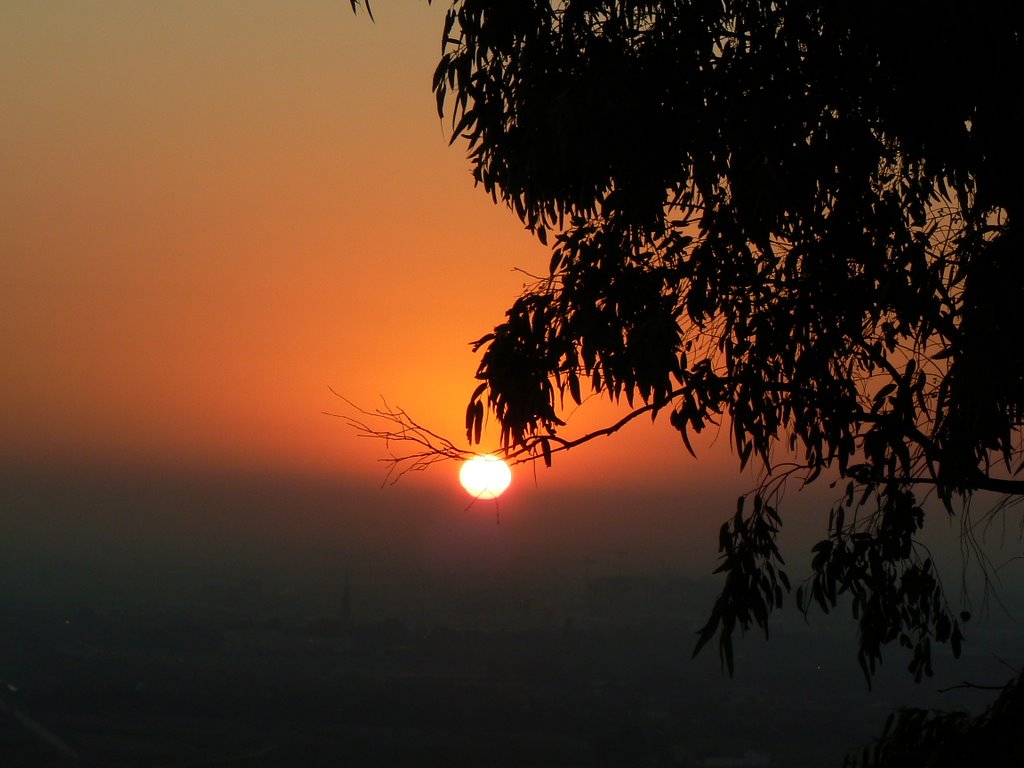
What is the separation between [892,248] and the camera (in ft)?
17.6

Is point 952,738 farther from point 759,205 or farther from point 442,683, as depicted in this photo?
point 442,683

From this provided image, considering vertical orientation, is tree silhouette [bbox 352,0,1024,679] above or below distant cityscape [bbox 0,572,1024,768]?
above

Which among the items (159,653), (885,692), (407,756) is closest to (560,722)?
(407,756)

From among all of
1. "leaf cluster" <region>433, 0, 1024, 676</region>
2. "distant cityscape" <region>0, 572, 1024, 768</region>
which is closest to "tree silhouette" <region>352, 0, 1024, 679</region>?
"leaf cluster" <region>433, 0, 1024, 676</region>

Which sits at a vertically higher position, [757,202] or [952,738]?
[757,202]

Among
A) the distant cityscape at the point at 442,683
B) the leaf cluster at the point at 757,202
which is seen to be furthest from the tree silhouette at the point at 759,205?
the distant cityscape at the point at 442,683

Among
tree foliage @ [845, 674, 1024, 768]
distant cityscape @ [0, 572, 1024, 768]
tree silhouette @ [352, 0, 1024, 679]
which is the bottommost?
distant cityscape @ [0, 572, 1024, 768]

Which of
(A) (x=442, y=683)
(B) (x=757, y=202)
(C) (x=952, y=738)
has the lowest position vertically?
(A) (x=442, y=683)

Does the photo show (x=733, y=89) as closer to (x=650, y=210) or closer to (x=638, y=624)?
(x=650, y=210)

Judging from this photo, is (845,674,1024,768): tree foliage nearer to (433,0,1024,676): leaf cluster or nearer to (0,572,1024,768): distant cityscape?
(433,0,1024,676): leaf cluster

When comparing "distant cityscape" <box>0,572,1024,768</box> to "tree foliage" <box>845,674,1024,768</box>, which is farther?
"distant cityscape" <box>0,572,1024,768</box>

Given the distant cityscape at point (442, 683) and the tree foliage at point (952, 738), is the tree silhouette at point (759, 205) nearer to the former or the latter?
the tree foliage at point (952, 738)

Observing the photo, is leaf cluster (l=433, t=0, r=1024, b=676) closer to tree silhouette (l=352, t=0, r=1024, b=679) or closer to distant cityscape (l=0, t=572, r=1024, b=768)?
tree silhouette (l=352, t=0, r=1024, b=679)

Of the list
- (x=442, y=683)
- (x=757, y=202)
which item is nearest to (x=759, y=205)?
(x=757, y=202)
